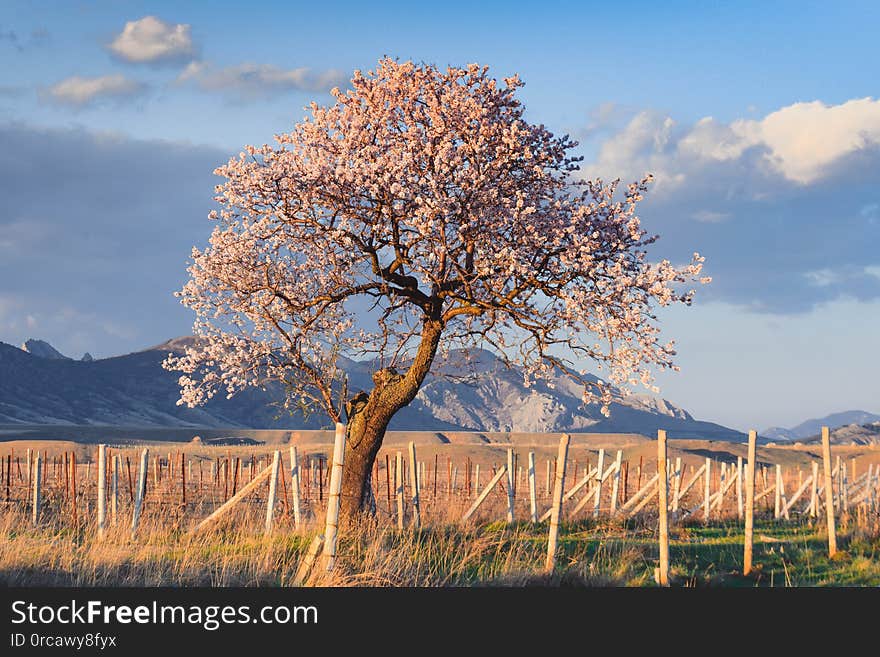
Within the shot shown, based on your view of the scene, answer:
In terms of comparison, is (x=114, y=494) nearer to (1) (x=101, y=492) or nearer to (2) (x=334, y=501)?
(1) (x=101, y=492)

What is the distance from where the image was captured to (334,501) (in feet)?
40.9

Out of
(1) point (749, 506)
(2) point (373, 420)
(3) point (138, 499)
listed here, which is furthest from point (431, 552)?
(3) point (138, 499)

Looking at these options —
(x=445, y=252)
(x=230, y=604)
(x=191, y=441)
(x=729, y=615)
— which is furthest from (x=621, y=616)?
(x=191, y=441)

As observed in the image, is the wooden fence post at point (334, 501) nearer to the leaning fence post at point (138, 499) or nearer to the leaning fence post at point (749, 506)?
the leaning fence post at point (138, 499)

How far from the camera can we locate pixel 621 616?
10.5 m

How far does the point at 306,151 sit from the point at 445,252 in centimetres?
374

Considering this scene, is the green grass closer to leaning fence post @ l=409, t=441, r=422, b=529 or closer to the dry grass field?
the dry grass field

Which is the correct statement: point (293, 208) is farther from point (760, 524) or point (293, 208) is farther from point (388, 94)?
point (760, 524)

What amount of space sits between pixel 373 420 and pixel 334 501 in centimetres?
714

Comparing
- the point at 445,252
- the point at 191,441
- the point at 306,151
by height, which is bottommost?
the point at 191,441

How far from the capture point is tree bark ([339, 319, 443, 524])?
63.7ft

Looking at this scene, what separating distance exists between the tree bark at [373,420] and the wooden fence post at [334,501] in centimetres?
646

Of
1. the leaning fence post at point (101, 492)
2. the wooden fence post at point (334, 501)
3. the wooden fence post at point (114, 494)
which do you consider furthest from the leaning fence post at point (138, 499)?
the wooden fence post at point (334, 501)

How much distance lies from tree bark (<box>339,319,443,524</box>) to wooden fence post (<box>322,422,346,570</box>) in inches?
254
